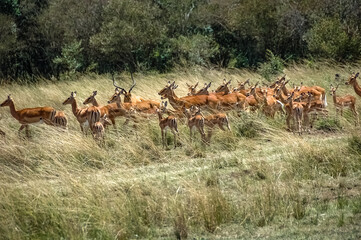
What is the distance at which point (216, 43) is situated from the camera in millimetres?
28328

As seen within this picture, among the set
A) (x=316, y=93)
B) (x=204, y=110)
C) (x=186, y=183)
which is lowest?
(x=204, y=110)

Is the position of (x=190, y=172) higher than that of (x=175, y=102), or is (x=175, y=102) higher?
(x=190, y=172)

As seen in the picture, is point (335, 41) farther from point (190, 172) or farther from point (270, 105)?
point (190, 172)

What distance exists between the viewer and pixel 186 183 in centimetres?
860

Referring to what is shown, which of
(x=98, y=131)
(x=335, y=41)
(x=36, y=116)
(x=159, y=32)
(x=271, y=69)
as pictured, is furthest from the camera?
(x=159, y=32)

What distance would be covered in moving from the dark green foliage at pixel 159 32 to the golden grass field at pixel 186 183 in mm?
11212

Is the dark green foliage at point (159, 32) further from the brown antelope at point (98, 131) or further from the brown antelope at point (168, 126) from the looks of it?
the brown antelope at point (98, 131)

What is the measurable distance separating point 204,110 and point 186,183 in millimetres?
5245

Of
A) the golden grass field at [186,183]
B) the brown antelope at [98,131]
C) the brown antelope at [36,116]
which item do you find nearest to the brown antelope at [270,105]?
the golden grass field at [186,183]

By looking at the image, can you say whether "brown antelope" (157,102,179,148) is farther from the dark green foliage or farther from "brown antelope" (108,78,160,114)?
the dark green foliage

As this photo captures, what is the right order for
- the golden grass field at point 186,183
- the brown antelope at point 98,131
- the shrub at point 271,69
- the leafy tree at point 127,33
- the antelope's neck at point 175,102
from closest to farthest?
the golden grass field at point 186,183, the brown antelope at point 98,131, the antelope's neck at point 175,102, the shrub at point 271,69, the leafy tree at point 127,33

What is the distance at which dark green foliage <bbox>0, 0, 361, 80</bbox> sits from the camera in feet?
82.1

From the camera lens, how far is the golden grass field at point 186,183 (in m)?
7.39

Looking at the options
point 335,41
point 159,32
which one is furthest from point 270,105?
point 159,32
